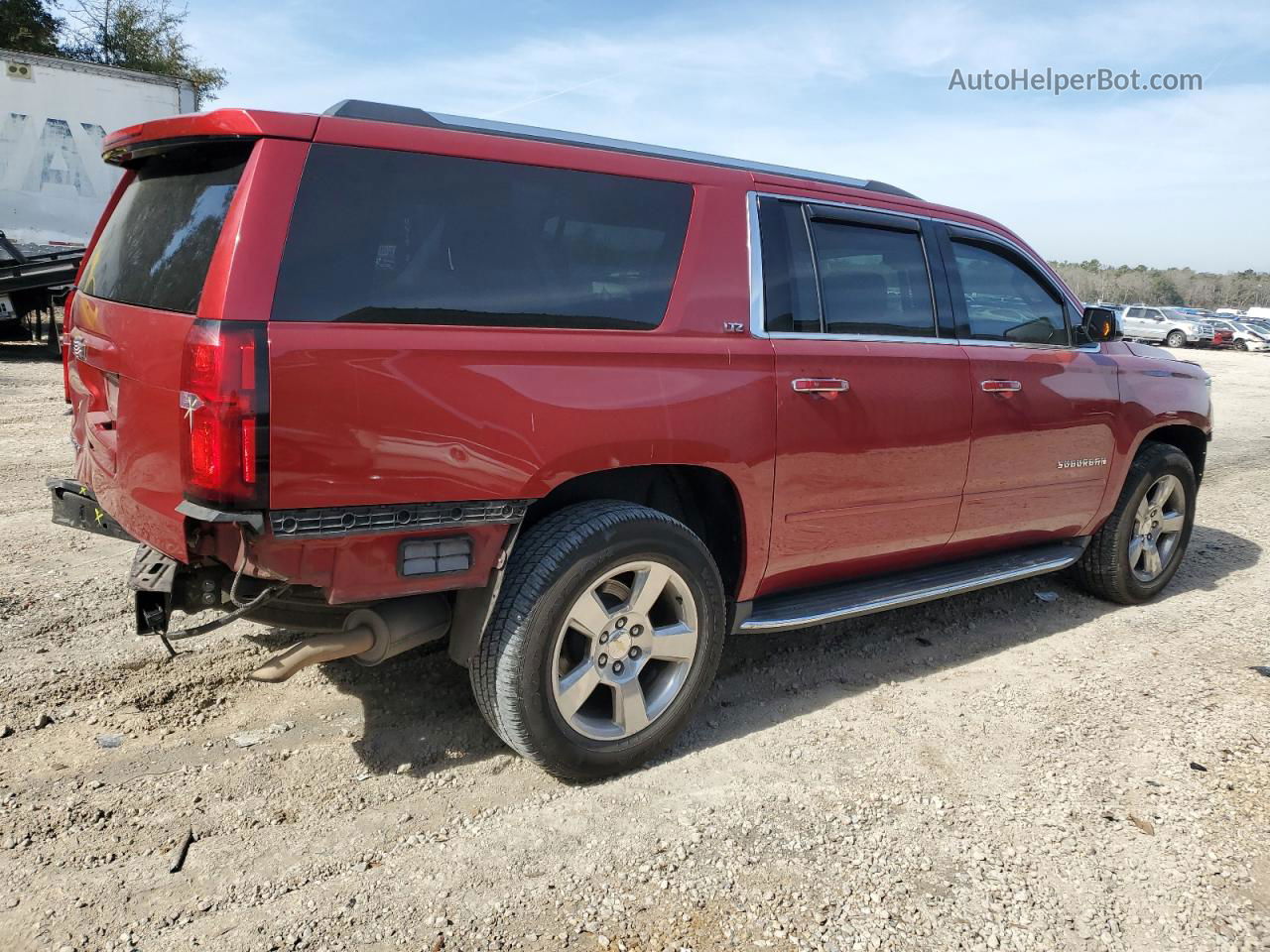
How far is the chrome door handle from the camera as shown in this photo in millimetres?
3338

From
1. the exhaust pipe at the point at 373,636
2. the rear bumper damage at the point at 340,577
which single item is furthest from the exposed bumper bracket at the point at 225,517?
the exhaust pipe at the point at 373,636

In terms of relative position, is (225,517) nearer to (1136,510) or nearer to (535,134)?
(535,134)

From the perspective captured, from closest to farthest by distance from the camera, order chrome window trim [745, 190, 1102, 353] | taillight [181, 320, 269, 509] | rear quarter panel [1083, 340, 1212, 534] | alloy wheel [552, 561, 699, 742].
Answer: taillight [181, 320, 269, 509] → alloy wheel [552, 561, 699, 742] → chrome window trim [745, 190, 1102, 353] → rear quarter panel [1083, 340, 1212, 534]

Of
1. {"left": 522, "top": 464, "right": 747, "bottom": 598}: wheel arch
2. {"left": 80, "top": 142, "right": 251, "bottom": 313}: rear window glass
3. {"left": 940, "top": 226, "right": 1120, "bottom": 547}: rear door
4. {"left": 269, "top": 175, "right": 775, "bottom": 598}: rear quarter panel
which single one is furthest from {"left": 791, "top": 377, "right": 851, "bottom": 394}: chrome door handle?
{"left": 80, "top": 142, "right": 251, "bottom": 313}: rear window glass

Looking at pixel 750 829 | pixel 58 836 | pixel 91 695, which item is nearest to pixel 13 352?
pixel 91 695

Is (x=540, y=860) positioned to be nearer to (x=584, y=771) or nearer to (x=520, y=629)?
(x=584, y=771)

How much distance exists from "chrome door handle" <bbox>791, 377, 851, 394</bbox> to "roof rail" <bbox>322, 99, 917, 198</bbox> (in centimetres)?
79

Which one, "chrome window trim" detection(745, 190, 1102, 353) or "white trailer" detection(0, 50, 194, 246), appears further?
"white trailer" detection(0, 50, 194, 246)

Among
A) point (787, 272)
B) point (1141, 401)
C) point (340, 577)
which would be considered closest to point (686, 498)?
point (787, 272)

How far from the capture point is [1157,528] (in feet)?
16.9

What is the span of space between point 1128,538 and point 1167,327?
37.5 meters

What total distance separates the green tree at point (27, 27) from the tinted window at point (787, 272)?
1145 inches

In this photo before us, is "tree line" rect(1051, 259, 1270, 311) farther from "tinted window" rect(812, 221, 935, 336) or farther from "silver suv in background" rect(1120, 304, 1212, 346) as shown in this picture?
"tinted window" rect(812, 221, 935, 336)

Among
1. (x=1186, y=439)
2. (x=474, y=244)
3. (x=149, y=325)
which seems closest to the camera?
(x=149, y=325)
